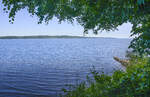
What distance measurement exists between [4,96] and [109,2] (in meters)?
11.5

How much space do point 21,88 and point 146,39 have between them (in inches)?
519

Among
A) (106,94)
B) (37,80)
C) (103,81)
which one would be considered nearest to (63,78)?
(37,80)

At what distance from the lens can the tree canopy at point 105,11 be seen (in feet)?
15.8

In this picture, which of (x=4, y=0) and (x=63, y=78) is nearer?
(x=4, y=0)

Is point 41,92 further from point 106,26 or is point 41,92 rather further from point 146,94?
point 146,94

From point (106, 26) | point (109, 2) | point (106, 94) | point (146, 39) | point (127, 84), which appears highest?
point (109, 2)

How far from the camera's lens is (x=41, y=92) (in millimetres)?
13961

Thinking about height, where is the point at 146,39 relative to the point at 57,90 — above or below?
above

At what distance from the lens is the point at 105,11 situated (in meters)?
5.91

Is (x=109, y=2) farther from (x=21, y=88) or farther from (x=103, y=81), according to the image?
(x=21, y=88)

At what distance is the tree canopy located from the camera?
15.8ft

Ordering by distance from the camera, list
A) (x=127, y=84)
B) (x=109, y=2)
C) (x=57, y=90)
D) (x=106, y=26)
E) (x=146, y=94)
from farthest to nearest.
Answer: (x=57, y=90), (x=106, y=26), (x=127, y=84), (x=146, y=94), (x=109, y=2)

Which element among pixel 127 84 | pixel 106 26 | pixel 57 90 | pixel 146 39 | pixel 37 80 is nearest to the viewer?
pixel 146 39

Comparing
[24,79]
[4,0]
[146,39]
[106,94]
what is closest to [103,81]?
[106,94]
